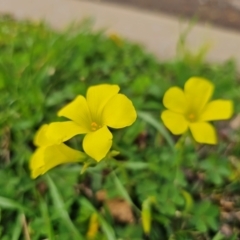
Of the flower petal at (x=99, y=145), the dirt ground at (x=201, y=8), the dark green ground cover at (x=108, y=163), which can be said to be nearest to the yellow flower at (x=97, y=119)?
the flower petal at (x=99, y=145)

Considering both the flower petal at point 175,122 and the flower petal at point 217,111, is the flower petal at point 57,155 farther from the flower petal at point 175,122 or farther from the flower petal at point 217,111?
the flower petal at point 217,111

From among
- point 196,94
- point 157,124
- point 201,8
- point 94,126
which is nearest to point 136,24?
point 201,8

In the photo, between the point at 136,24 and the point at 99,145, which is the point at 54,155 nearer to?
the point at 99,145

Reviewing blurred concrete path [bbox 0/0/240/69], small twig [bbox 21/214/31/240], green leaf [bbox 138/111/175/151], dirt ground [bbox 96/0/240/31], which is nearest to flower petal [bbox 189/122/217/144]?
green leaf [bbox 138/111/175/151]

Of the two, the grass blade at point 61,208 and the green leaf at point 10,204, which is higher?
the grass blade at point 61,208

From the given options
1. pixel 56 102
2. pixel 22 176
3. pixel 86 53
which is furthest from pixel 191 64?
pixel 22 176

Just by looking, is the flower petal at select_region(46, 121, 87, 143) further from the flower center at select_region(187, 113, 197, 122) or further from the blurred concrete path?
the blurred concrete path
